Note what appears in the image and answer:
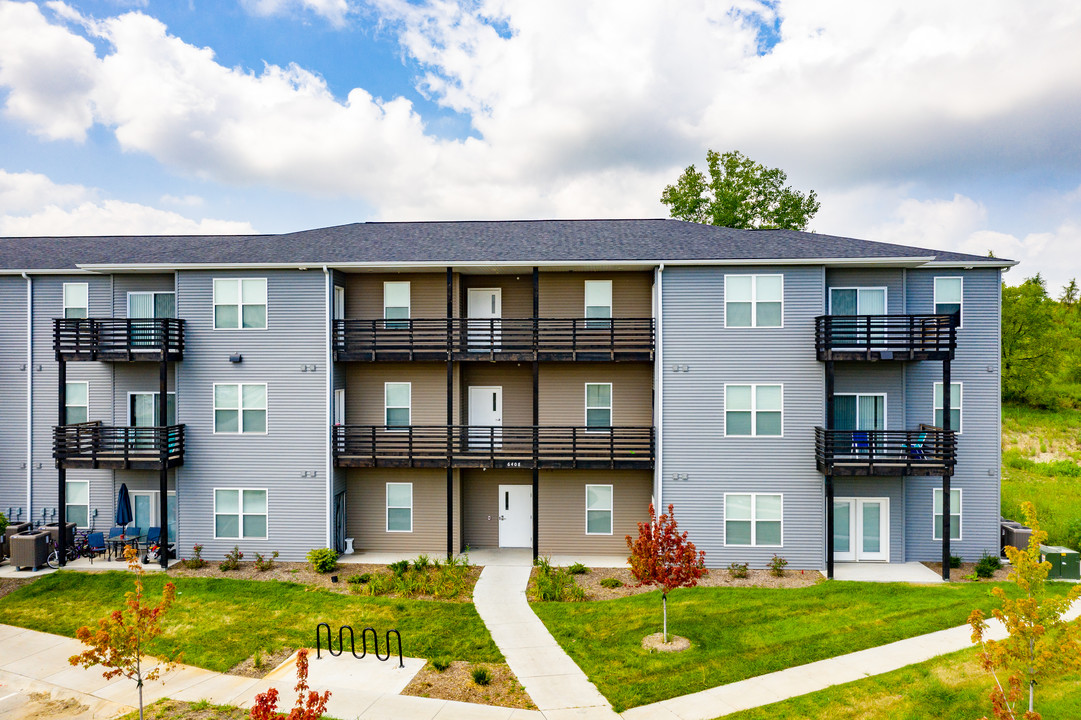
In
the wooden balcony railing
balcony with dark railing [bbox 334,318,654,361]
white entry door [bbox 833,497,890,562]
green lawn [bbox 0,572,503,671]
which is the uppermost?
balcony with dark railing [bbox 334,318,654,361]

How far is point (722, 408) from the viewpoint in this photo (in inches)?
656

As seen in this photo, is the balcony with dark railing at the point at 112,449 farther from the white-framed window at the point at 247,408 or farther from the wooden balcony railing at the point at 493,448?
the wooden balcony railing at the point at 493,448

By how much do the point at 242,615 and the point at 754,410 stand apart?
582 inches

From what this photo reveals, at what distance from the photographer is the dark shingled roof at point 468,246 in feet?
55.5

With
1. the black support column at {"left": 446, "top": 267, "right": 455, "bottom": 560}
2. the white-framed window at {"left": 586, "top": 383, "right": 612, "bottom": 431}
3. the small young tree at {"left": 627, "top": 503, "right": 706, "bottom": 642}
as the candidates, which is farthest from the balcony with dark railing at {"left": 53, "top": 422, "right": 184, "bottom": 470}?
the small young tree at {"left": 627, "top": 503, "right": 706, "bottom": 642}

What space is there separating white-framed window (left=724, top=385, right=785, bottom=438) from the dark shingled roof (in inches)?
155

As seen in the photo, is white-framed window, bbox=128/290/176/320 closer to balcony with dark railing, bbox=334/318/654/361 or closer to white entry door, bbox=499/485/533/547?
balcony with dark railing, bbox=334/318/654/361

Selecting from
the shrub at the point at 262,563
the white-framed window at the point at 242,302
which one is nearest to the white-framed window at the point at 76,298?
the white-framed window at the point at 242,302

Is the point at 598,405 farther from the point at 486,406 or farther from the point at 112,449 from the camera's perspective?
the point at 112,449

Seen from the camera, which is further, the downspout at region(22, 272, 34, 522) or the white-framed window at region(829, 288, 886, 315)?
the downspout at region(22, 272, 34, 522)

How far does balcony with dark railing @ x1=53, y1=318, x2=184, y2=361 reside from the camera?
1684 centimetres

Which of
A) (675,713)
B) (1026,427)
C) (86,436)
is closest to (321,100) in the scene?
(86,436)

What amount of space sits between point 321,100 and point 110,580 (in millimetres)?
20819

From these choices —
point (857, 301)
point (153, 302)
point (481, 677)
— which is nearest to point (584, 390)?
point (857, 301)
